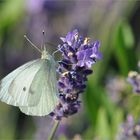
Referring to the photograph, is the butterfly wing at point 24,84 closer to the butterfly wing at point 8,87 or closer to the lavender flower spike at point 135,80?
the butterfly wing at point 8,87

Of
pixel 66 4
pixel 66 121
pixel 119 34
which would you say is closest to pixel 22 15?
pixel 66 4

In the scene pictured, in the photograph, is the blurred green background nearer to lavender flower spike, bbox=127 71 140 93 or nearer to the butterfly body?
lavender flower spike, bbox=127 71 140 93

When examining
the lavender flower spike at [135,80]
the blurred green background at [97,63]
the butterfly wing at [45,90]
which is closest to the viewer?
the butterfly wing at [45,90]

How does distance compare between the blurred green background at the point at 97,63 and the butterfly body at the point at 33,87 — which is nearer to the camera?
the butterfly body at the point at 33,87

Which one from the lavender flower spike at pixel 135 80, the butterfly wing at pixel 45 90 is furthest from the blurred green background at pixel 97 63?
the butterfly wing at pixel 45 90

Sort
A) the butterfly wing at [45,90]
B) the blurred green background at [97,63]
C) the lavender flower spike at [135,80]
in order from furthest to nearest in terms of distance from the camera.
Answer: the blurred green background at [97,63] < the lavender flower spike at [135,80] < the butterfly wing at [45,90]

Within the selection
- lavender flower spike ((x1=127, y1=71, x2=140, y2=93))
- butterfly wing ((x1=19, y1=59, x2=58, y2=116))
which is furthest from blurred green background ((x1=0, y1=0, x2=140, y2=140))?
butterfly wing ((x1=19, y1=59, x2=58, y2=116))

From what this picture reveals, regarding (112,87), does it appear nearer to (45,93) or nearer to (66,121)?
(66,121)

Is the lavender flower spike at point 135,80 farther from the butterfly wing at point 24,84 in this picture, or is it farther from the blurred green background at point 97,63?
the butterfly wing at point 24,84
